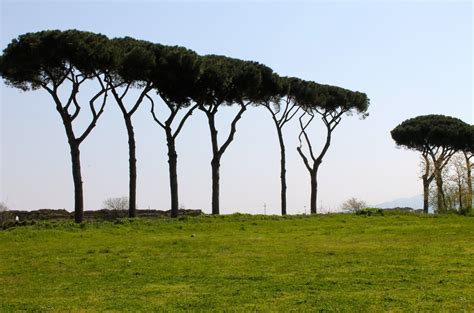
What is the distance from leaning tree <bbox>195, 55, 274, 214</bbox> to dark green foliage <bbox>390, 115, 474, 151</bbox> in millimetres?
19618

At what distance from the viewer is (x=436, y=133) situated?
2042 inches

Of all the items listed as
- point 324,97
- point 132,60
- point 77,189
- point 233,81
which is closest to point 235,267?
point 77,189

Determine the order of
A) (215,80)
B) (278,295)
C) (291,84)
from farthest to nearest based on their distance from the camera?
1. (291,84)
2. (215,80)
3. (278,295)

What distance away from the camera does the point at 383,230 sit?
75.4ft

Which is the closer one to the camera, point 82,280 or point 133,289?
point 133,289

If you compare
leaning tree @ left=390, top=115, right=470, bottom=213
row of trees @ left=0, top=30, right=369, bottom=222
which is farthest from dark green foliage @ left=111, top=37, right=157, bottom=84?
leaning tree @ left=390, top=115, right=470, bottom=213

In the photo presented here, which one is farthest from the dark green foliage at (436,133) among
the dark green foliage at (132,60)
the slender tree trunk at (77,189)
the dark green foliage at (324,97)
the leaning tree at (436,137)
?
the slender tree trunk at (77,189)

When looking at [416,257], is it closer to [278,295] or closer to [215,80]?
[278,295]

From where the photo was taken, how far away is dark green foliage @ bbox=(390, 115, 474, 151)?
51.9 m

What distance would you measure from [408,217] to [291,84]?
15248mm

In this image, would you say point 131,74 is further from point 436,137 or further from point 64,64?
point 436,137

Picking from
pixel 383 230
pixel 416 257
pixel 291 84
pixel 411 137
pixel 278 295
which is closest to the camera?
pixel 278 295

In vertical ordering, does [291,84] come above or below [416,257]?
above

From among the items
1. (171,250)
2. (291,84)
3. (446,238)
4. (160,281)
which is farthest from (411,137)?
(160,281)
